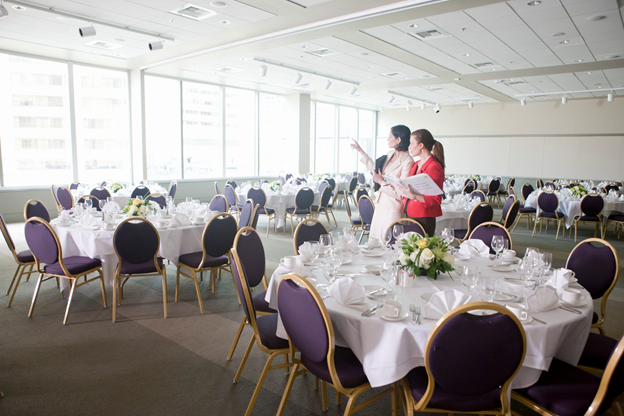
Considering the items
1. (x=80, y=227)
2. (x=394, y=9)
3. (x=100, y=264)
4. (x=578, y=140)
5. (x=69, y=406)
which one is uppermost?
(x=394, y=9)

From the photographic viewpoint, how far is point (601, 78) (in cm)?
1191

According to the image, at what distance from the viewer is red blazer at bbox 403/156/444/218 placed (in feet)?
13.0

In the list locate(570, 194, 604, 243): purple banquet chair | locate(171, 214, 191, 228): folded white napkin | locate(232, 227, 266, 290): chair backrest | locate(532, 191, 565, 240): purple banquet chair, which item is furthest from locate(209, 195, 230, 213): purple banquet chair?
locate(570, 194, 604, 243): purple banquet chair

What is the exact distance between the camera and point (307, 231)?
405 cm

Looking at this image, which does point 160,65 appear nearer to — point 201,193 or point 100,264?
point 201,193

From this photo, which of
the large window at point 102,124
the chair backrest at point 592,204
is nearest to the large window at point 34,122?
the large window at point 102,124

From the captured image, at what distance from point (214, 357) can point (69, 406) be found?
1075 mm

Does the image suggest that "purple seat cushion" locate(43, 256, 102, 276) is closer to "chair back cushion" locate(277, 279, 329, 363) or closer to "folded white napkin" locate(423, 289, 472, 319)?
"chair back cushion" locate(277, 279, 329, 363)

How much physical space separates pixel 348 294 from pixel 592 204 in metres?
8.19

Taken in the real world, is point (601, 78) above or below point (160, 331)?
above

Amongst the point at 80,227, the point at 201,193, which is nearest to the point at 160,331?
the point at 80,227

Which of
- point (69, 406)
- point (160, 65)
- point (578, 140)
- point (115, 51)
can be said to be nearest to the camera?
point (69, 406)

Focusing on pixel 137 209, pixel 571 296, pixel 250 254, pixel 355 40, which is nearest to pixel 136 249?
pixel 137 209

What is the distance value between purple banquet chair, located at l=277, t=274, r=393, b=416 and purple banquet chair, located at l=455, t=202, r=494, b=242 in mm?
4353
